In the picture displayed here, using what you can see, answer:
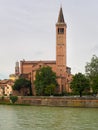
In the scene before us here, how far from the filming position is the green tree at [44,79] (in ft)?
358

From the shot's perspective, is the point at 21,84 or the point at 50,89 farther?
the point at 21,84

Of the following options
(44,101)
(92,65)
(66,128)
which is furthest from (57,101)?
(66,128)

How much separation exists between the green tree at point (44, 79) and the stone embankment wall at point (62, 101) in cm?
1384

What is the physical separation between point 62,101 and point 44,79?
23.6 meters

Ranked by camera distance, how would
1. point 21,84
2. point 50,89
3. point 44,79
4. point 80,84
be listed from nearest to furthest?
point 80,84, point 50,89, point 44,79, point 21,84

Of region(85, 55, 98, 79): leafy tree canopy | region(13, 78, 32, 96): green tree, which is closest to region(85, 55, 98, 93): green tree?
region(85, 55, 98, 79): leafy tree canopy

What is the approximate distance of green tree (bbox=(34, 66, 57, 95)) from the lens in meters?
109

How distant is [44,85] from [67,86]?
12160 mm

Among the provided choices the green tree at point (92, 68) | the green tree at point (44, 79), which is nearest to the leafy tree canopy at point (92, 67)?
the green tree at point (92, 68)

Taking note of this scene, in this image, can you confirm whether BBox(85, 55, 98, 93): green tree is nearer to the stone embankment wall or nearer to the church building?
the stone embankment wall

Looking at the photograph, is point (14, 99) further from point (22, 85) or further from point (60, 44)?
point (60, 44)

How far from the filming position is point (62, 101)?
87.2m

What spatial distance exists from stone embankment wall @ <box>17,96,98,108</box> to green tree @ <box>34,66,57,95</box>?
13.8 m

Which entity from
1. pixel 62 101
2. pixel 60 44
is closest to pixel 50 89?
pixel 62 101
